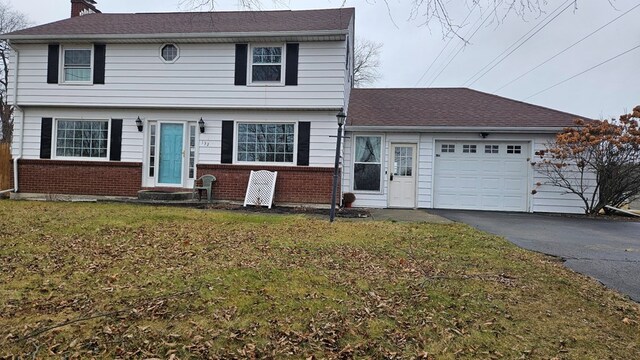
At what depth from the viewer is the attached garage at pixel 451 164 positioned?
11492mm

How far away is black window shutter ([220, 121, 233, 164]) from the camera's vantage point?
11.2m

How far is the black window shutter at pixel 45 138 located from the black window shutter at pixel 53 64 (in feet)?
3.91

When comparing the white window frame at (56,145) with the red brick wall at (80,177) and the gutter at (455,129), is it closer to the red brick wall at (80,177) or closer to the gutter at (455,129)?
the red brick wall at (80,177)

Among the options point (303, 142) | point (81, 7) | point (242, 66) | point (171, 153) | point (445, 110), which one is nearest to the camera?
point (303, 142)

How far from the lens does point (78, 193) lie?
37.3 ft

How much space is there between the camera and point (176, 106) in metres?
11.2

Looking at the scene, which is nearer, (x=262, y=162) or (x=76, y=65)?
(x=262, y=162)

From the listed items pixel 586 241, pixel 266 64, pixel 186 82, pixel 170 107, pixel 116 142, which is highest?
pixel 266 64

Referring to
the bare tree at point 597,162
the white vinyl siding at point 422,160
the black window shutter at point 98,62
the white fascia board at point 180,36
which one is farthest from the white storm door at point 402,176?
the black window shutter at point 98,62

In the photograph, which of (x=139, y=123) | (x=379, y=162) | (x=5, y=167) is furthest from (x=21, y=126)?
(x=379, y=162)

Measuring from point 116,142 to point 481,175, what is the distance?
1090cm

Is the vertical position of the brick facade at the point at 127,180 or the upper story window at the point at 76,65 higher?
the upper story window at the point at 76,65

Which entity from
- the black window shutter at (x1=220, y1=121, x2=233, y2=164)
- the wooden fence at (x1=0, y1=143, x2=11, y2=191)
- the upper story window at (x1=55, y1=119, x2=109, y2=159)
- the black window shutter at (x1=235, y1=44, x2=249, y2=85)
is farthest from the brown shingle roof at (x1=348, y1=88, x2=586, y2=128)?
the wooden fence at (x1=0, y1=143, x2=11, y2=191)

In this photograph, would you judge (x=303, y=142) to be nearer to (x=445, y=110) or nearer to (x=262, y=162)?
(x=262, y=162)
